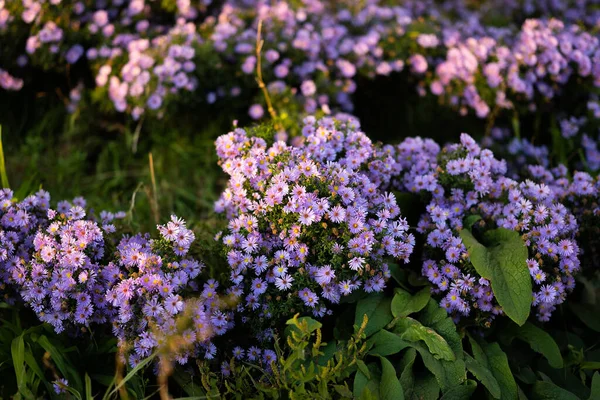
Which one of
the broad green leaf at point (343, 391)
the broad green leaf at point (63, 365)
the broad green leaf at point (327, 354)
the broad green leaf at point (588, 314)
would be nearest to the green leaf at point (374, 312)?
the broad green leaf at point (327, 354)

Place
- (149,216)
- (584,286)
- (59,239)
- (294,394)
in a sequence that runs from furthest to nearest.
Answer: (149,216)
(584,286)
(59,239)
(294,394)

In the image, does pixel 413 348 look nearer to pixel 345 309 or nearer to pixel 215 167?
pixel 345 309

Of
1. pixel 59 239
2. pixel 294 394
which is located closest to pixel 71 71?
pixel 59 239

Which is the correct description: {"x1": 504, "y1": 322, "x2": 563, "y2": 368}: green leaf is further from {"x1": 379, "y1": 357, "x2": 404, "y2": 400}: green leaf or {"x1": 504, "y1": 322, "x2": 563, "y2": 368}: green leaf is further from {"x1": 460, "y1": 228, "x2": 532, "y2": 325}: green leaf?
{"x1": 379, "y1": 357, "x2": 404, "y2": 400}: green leaf

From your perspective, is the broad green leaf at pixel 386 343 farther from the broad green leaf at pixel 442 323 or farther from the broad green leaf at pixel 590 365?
the broad green leaf at pixel 590 365

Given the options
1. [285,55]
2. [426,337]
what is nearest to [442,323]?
[426,337]

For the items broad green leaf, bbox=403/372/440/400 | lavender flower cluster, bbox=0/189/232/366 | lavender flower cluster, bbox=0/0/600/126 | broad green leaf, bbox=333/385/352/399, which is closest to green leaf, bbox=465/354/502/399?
broad green leaf, bbox=403/372/440/400
